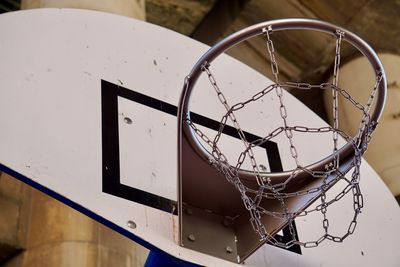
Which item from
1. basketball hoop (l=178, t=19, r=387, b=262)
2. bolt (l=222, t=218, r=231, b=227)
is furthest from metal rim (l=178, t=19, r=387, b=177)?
bolt (l=222, t=218, r=231, b=227)

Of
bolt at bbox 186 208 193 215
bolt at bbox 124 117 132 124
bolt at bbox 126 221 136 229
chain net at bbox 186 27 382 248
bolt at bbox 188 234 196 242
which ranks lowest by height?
bolt at bbox 126 221 136 229

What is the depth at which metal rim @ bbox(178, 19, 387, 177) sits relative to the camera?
1539 mm

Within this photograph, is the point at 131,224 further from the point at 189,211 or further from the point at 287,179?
the point at 287,179

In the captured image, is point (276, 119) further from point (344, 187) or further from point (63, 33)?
point (63, 33)

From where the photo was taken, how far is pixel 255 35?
61.6 inches

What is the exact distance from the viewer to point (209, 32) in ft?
13.3

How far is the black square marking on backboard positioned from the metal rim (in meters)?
0.13

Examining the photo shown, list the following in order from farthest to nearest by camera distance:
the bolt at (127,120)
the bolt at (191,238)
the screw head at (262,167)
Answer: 1. the screw head at (262,167)
2. the bolt at (127,120)
3. the bolt at (191,238)

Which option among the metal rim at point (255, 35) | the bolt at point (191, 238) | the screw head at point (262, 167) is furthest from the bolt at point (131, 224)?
the screw head at point (262, 167)

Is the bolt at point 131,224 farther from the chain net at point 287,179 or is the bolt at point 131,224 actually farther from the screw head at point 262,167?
the screw head at point 262,167

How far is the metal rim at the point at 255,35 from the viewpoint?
5.05 feet

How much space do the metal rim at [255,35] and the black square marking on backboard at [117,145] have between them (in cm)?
13

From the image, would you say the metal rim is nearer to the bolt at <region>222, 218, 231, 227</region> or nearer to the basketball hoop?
the basketball hoop

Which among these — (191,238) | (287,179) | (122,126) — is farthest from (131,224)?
(287,179)
